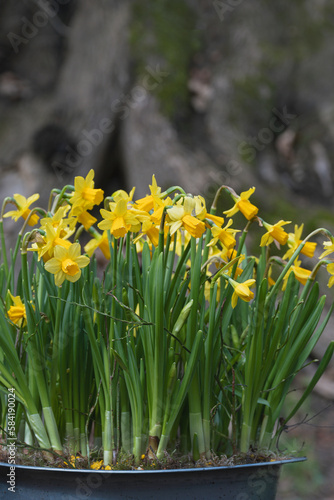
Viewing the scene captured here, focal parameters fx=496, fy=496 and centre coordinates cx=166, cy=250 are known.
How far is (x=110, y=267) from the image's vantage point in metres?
0.75

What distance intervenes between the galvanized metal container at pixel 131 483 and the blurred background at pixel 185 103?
1381 mm

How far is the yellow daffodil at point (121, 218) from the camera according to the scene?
0.67m

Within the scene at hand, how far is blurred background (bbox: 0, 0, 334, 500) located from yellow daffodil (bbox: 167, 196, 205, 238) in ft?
4.23

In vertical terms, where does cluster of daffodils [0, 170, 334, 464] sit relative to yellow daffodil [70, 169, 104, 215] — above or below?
below

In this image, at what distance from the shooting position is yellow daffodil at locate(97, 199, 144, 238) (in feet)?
2.19

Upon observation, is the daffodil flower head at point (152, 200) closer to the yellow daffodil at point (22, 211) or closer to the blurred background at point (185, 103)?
the yellow daffodil at point (22, 211)

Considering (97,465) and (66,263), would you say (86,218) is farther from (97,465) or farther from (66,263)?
(97,465)

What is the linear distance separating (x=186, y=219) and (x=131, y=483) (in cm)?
34

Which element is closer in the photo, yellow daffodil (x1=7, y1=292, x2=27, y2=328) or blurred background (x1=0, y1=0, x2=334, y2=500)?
yellow daffodil (x1=7, y1=292, x2=27, y2=328)

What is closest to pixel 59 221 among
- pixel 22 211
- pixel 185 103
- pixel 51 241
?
pixel 51 241

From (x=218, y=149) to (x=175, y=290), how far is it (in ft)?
4.87

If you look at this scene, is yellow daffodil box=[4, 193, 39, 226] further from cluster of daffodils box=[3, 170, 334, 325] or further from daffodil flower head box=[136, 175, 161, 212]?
daffodil flower head box=[136, 175, 161, 212]

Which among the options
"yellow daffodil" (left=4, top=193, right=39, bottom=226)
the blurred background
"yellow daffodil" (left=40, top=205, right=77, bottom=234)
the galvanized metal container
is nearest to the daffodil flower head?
"yellow daffodil" (left=40, top=205, right=77, bottom=234)

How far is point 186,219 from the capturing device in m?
0.65
